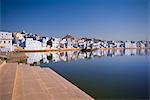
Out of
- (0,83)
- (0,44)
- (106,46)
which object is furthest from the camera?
(106,46)

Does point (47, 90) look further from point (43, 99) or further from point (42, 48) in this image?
point (42, 48)

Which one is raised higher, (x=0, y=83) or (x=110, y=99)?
(x=0, y=83)

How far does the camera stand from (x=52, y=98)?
364cm

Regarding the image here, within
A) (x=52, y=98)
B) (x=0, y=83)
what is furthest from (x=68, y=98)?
(x=0, y=83)

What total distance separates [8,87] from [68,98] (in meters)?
0.95

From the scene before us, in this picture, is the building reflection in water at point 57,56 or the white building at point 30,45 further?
the white building at point 30,45

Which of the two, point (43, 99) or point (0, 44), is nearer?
point (43, 99)

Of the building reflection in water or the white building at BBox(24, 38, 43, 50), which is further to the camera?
the white building at BBox(24, 38, 43, 50)

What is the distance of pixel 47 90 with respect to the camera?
420 centimetres

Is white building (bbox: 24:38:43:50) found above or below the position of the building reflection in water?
above

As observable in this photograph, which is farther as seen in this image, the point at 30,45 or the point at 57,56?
the point at 30,45

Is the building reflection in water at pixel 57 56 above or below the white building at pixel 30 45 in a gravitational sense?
below

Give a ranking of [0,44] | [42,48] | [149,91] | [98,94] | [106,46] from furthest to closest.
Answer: [106,46]
[42,48]
[0,44]
[149,91]
[98,94]

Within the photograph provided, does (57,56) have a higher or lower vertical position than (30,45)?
lower
